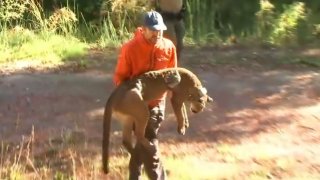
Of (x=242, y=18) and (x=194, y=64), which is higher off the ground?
(x=242, y=18)

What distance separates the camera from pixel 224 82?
8703mm

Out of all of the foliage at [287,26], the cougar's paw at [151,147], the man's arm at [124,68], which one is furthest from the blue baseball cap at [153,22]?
the foliage at [287,26]

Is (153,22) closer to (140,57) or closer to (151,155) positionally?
(140,57)

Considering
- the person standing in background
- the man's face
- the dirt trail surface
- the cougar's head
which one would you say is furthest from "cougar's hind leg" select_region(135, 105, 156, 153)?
the person standing in background

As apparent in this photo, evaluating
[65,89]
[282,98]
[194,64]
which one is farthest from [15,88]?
[282,98]

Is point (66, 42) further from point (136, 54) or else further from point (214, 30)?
point (136, 54)

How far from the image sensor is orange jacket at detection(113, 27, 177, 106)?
480 centimetres

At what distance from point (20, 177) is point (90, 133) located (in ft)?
3.88

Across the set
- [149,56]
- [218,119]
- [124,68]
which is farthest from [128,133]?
[218,119]

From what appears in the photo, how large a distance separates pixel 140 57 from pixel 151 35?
175 mm

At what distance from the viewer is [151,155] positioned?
201 inches

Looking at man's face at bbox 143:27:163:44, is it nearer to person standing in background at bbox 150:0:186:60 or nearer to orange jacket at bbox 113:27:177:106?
orange jacket at bbox 113:27:177:106

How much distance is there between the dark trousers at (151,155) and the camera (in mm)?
5031

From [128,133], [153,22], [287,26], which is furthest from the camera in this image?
[287,26]
